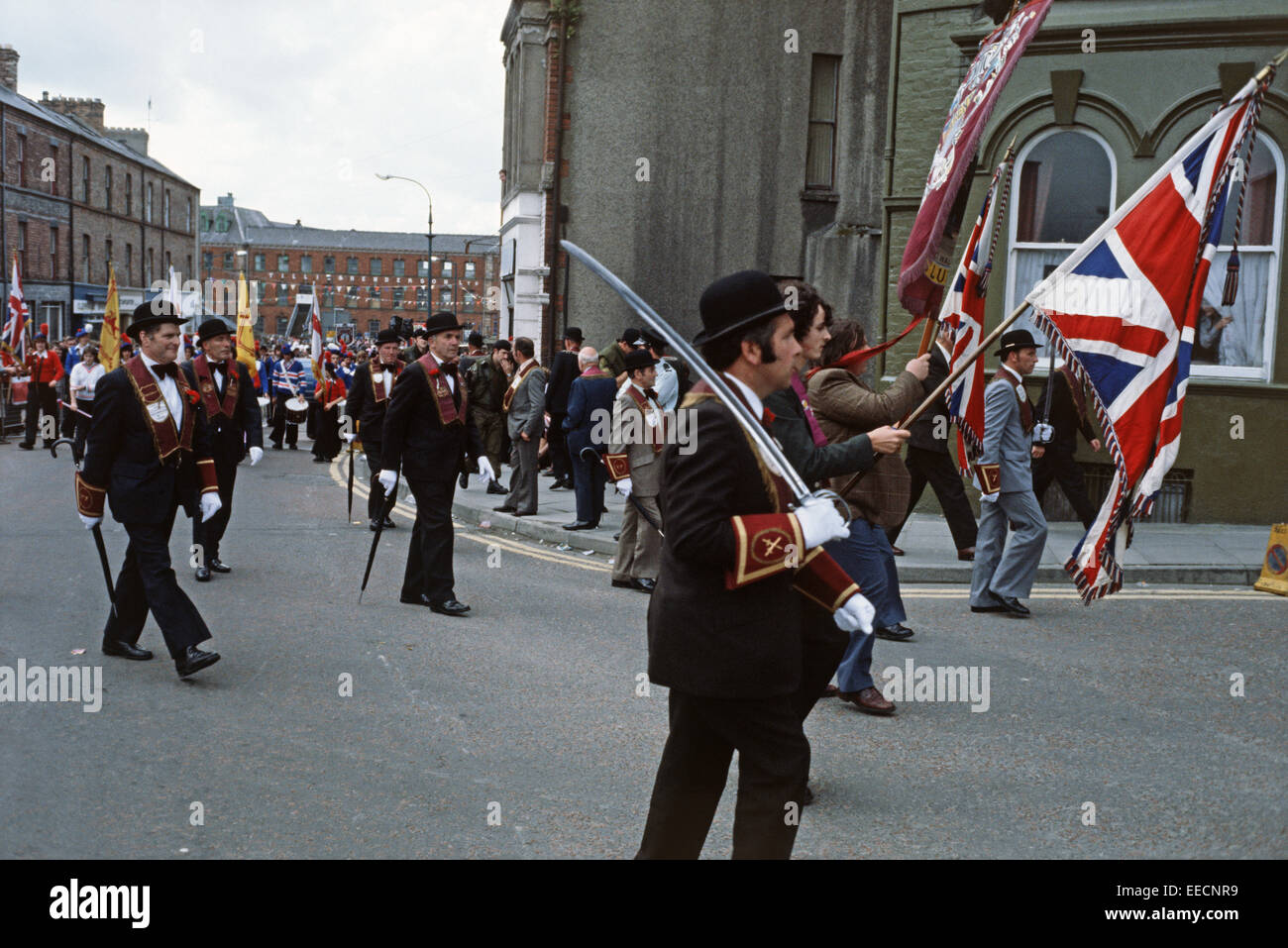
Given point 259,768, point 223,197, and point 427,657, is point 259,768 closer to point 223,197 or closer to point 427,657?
point 427,657

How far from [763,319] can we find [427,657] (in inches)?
176

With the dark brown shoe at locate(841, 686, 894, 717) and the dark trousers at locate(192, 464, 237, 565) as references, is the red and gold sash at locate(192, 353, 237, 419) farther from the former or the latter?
the dark brown shoe at locate(841, 686, 894, 717)

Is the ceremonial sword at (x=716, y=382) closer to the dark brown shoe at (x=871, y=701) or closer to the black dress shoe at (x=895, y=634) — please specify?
→ the dark brown shoe at (x=871, y=701)

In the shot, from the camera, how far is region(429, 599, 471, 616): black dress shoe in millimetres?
8711

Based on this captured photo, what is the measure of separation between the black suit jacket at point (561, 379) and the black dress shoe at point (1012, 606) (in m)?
7.71

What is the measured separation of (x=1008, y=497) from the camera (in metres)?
8.98

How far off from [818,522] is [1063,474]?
818 cm

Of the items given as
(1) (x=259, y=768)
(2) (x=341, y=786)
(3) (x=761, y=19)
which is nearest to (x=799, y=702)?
(2) (x=341, y=786)

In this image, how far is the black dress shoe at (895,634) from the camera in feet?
26.3

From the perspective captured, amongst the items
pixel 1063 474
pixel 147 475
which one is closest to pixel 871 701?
pixel 147 475

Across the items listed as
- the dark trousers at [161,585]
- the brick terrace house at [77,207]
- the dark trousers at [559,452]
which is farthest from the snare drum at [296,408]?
the brick terrace house at [77,207]

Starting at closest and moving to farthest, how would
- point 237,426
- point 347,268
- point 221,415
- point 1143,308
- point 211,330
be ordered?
point 1143,308
point 211,330
point 221,415
point 237,426
point 347,268

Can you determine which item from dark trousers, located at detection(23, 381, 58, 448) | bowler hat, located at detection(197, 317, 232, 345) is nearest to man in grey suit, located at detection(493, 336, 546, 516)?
bowler hat, located at detection(197, 317, 232, 345)

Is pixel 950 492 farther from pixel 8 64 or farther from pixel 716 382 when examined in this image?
pixel 8 64
